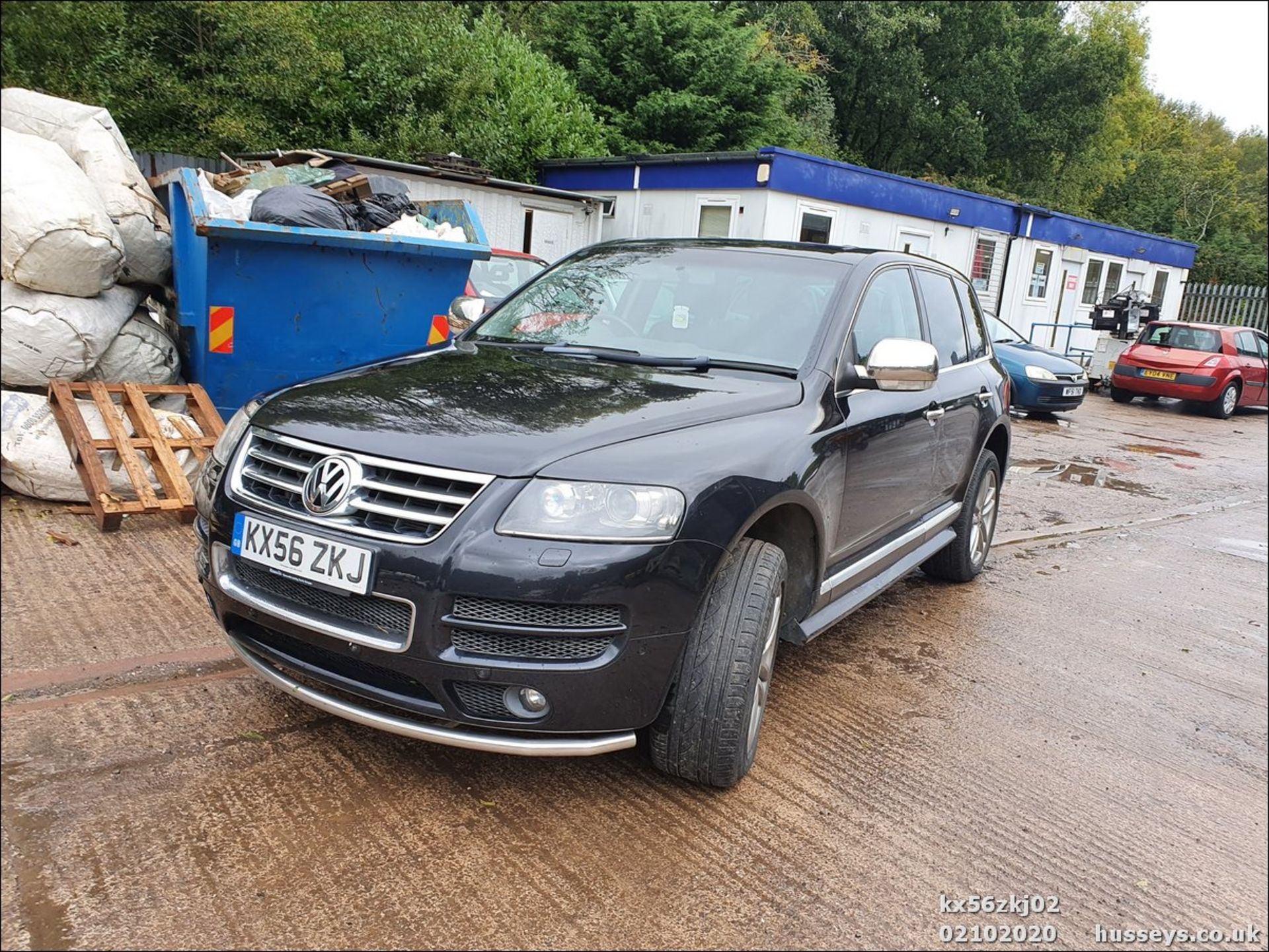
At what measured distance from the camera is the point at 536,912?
7.59 ft

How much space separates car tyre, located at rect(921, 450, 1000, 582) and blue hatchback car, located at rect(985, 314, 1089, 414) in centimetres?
850

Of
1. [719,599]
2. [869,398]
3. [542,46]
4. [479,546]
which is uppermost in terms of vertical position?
[542,46]

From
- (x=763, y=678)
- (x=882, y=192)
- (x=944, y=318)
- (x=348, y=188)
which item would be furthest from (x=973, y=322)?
(x=882, y=192)

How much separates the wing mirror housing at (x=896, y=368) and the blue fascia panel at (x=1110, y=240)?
19.4 metres

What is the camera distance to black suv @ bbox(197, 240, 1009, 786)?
2395mm

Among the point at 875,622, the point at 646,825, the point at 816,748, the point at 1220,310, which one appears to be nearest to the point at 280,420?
the point at 646,825

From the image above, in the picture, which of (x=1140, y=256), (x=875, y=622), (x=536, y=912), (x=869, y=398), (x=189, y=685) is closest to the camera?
(x=536, y=912)

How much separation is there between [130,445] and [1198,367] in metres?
17.3

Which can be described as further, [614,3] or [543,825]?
[614,3]

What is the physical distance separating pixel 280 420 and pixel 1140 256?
26.6 m

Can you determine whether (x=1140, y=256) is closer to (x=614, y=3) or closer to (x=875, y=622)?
(x=614, y=3)

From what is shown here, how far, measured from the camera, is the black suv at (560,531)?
7.86 feet

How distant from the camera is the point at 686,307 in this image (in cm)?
374

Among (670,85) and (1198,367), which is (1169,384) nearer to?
(1198,367)
